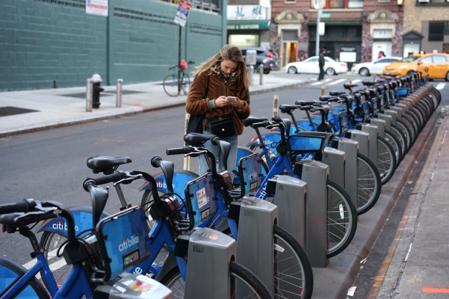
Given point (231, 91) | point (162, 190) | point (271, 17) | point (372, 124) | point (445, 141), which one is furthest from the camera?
point (271, 17)

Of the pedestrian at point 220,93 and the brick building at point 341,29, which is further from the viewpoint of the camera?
the brick building at point 341,29

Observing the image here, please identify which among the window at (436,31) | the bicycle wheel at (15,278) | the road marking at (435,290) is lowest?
the road marking at (435,290)

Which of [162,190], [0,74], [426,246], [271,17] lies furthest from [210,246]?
[271,17]

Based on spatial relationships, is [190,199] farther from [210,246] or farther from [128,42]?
[128,42]

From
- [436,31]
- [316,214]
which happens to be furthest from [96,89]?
[436,31]

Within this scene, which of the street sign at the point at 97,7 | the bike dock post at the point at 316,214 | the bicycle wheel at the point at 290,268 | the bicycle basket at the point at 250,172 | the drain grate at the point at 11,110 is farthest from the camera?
the street sign at the point at 97,7

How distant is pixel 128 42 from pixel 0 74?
26.1ft

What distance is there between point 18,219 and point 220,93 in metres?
3.11

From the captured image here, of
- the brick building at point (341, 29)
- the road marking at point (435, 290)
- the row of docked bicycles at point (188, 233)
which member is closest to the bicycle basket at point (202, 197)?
the row of docked bicycles at point (188, 233)

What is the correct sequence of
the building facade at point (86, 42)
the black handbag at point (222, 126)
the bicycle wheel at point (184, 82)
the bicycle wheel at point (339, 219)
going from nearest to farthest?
the bicycle wheel at point (339, 219)
the black handbag at point (222, 126)
the building facade at point (86, 42)
the bicycle wheel at point (184, 82)

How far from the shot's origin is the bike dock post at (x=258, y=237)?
4129mm

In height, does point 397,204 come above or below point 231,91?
below

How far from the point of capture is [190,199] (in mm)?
4062

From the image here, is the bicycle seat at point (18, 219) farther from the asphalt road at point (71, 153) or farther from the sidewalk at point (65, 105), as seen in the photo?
the sidewalk at point (65, 105)
